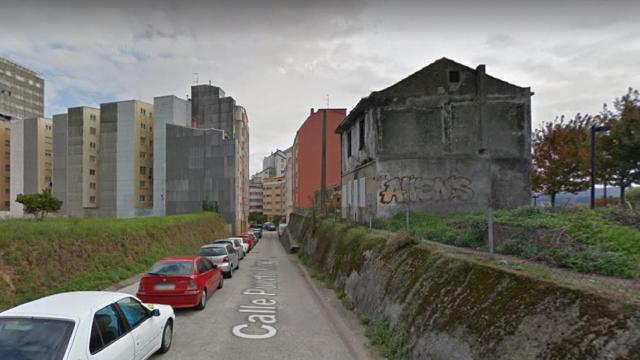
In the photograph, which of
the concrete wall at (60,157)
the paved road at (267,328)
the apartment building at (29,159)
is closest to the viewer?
the paved road at (267,328)

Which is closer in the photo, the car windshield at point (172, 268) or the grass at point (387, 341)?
the grass at point (387, 341)

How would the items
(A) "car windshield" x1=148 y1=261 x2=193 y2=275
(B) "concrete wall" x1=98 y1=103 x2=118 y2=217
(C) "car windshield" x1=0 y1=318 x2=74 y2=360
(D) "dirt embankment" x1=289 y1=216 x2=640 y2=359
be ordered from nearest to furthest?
(D) "dirt embankment" x1=289 y1=216 x2=640 y2=359 → (C) "car windshield" x1=0 y1=318 x2=74 y2=360 → (A) "car windshield" x1=148 y1=261 x2=193 y2=275 → (B) "concrete wall" x1=98 y1=103 x2=118 y2=217

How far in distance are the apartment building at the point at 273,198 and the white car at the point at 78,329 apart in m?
110

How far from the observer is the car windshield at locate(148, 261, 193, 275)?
9003 millimetres

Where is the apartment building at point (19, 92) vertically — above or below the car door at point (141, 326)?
above

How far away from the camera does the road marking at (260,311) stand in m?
7.20

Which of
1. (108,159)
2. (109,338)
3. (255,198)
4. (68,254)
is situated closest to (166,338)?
(109,338)

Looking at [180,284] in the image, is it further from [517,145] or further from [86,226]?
[517,145]

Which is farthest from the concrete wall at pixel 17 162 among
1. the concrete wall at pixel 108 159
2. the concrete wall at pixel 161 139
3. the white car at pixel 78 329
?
the white car at pixel 78 329

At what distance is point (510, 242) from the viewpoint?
Answer: 7250 mm

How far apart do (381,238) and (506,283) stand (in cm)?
536

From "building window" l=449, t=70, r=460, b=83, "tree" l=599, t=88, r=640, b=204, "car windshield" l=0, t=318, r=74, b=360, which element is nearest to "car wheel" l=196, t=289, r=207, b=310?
"car windshield" l=0, t=318, r=74, b=360

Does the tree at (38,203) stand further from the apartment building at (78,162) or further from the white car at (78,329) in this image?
the apartment building at (78,162)

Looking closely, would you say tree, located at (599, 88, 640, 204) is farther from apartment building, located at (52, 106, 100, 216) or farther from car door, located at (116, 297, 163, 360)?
apartment building, located at (52, 106, 100, 216)
